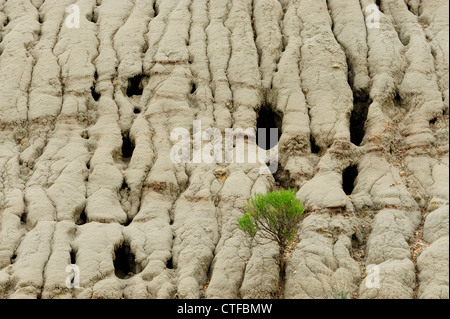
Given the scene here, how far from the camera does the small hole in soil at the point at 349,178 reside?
2204 cm

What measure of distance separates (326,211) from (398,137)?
4380 millimetres

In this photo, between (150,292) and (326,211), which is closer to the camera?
(150,292)

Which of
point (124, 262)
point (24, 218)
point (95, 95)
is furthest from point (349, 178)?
point (24, 218)

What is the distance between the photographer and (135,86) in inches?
979

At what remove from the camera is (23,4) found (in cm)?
2753

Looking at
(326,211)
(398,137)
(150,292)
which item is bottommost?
(150,292)

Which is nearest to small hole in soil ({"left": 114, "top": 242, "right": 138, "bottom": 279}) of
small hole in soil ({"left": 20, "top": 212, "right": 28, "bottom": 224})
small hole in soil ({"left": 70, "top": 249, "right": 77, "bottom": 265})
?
small hole in soil ({"left": 70, "top": 249, "right": 77, "bottom": 265})

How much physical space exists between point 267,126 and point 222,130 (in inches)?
94.0

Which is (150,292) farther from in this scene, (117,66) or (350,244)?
(117,66)

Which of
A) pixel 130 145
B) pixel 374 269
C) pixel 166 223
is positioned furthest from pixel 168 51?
pixel 374 269

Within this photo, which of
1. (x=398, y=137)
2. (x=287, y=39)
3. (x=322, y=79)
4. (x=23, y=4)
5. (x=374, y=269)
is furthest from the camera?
(x=23, y=4)

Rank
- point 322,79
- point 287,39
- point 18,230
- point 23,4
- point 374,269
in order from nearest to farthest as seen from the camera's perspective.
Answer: point 374,269 → point 18,230 → point 322,79 → point 287,39 → point 23,4

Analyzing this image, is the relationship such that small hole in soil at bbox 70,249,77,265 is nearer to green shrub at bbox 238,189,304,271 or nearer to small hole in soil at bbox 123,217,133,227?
small hole in soil at bbox 123,217,133,227

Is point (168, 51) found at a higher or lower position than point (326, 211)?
higher
